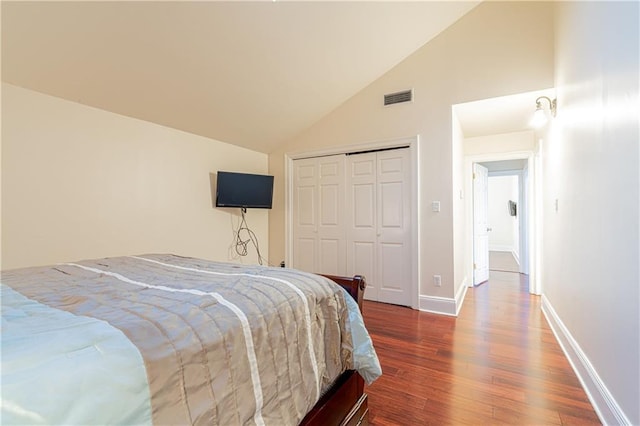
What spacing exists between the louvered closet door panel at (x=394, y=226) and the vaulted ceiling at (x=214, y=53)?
114 cm

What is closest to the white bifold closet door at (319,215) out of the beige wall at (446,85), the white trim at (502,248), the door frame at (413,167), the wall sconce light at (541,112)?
the door frame at (413,167)

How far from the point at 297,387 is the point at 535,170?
441 cm

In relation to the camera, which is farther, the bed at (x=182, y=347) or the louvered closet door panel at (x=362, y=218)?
the louvered closet door panel at (x=362, y=218)

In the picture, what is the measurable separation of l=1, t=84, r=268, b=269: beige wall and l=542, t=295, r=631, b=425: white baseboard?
3.69 meters

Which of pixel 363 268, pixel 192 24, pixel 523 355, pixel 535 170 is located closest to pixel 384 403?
pixel 523 355

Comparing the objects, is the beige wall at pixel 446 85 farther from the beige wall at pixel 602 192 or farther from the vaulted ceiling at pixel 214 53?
the beige wall at pixel 602 192

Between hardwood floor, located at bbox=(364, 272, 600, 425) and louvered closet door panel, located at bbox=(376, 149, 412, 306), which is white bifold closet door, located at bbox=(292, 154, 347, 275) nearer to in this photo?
louvered closet door panel, located at bbox=(376, 149, 412, 306)

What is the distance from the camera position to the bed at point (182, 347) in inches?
22.0

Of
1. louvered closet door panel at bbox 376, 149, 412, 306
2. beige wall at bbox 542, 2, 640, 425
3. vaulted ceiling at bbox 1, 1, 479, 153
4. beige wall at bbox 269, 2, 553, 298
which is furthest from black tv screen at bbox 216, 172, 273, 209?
beige wall at bbox 542, 2, 640, 425

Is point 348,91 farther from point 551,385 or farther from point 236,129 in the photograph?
point 551,385

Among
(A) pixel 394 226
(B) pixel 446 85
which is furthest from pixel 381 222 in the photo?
(B) pixel 446 85

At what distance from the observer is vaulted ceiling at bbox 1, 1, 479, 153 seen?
2078 millimetres

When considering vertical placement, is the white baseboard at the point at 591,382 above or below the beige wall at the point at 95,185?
below

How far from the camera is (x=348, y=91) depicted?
3842mm
